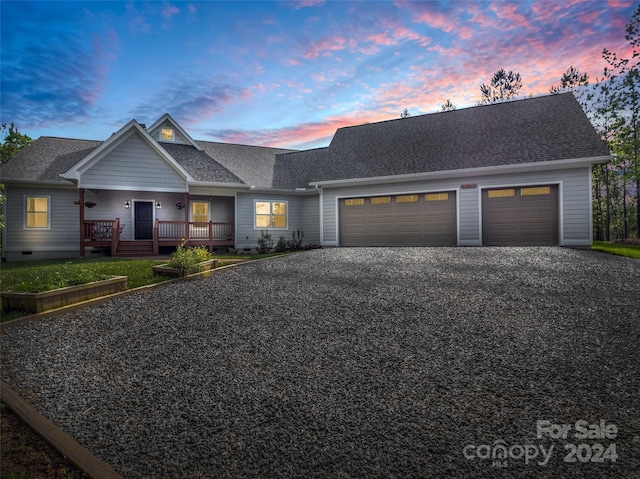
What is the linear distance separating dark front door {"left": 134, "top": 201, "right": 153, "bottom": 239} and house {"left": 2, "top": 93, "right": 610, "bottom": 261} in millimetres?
49

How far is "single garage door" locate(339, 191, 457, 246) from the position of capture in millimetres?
14656

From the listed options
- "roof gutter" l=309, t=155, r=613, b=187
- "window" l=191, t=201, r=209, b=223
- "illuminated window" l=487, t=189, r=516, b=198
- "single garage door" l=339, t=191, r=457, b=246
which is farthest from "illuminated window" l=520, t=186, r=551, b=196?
"window" l=191, t=201, r=209, b=223

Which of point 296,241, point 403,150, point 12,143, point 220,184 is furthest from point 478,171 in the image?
point 12,143

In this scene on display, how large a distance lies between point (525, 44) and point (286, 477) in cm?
1440

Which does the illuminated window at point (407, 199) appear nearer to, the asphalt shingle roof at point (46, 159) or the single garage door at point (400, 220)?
the single garage door at point (400, 220)

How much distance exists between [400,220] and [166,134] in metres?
12.9

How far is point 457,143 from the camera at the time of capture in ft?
52.1

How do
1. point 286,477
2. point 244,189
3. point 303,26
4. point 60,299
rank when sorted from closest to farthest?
point 286,477
point 60,299
point 303,26
point 244,189

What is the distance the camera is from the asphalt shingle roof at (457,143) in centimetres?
1351

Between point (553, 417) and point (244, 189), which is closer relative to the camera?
point (553, 417)

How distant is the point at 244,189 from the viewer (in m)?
17.4

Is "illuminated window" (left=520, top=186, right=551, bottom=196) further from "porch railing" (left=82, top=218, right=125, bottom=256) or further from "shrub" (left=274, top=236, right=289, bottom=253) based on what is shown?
"porch railing" (left=82, top=218, right=125, bottom=256)

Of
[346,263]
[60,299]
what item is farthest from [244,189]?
[60,299]

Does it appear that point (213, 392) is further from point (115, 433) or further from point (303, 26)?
point (303, 26)
